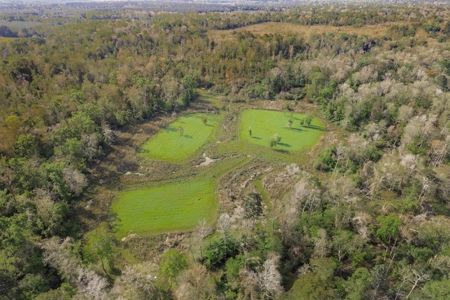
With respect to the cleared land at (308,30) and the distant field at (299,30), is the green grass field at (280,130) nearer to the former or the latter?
the cleared land at (308,30)

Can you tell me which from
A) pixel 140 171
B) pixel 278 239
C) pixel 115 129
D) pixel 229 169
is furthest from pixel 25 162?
pixel 278 239

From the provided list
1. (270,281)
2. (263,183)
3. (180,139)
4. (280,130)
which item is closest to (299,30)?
(280,130)

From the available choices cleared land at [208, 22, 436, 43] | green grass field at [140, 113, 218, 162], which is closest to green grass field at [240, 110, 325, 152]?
green grass field at [140, 113, 218, 162]

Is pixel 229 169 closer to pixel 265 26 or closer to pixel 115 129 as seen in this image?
pixel 115 129

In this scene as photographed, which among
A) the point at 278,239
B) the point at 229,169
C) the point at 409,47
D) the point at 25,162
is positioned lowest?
the point at 229,169

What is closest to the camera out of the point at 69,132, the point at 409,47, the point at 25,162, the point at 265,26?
the point at 25,162

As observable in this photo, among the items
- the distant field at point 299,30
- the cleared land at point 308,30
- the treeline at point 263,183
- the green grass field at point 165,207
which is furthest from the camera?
the distant field at point 299,30

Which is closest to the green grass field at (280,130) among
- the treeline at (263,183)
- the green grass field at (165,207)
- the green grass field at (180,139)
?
the treeline at (263,183)
